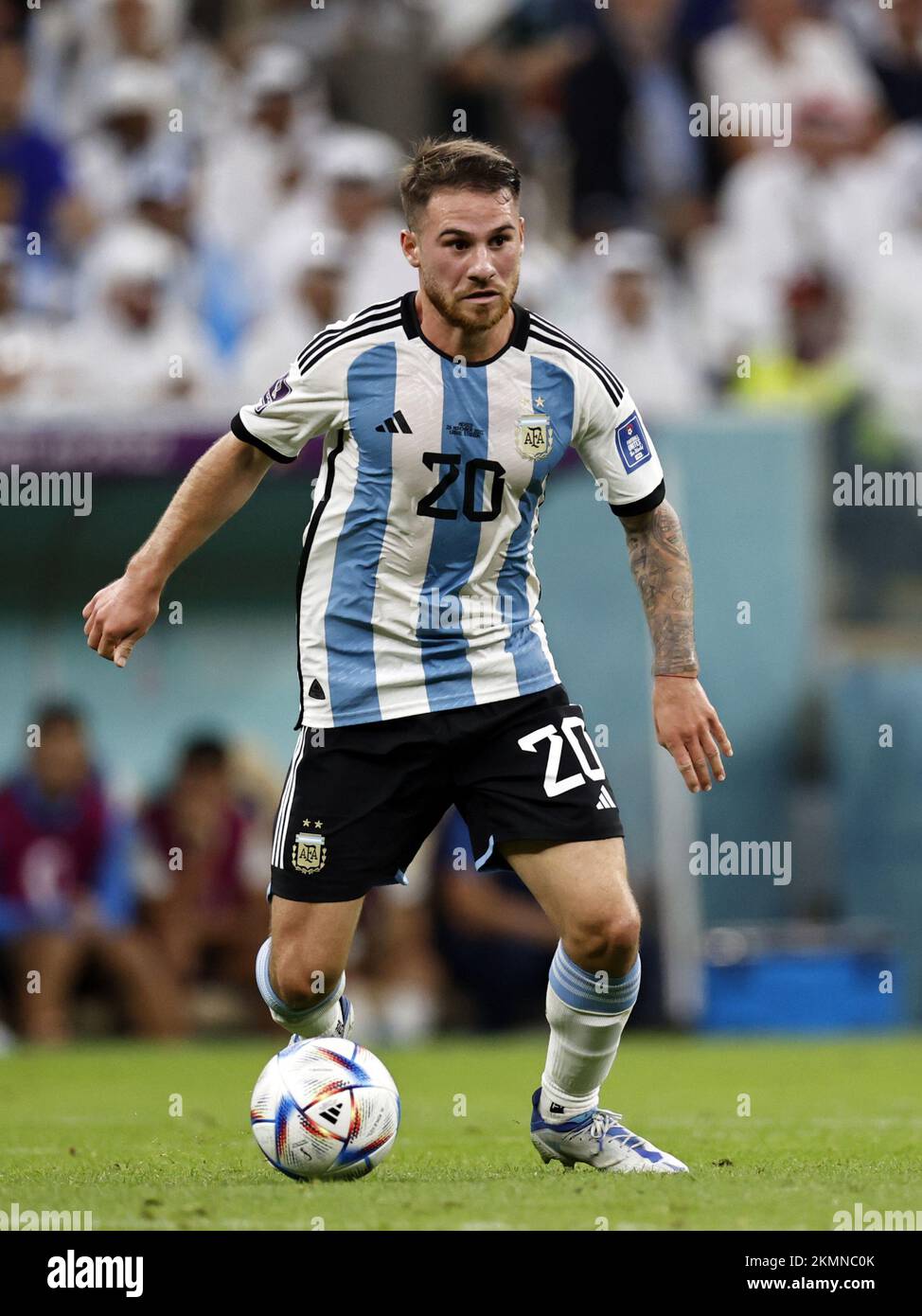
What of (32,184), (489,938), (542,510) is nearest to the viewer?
(489,938)

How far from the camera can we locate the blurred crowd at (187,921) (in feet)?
40.1

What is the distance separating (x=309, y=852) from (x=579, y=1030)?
2.93ft

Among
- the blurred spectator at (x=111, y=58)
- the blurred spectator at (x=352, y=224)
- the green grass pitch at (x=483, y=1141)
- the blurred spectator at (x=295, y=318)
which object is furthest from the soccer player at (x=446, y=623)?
the blurred spectator at (x=111, y=58)

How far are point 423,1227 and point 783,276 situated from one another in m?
11.1

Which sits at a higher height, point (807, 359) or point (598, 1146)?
point (807, 359)

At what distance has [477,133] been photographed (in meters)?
16.0

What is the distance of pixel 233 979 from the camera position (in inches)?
494

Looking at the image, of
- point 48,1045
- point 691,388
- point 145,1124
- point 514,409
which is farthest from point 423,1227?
point 691,388

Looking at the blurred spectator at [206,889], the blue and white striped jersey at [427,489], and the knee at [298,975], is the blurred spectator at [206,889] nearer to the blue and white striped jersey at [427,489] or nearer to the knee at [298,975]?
the knee at [298,975]

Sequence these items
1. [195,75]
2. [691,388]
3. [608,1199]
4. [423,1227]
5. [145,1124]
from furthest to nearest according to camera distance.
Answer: [195,75]
[691,388]
[145,1124]
[608,1199]
[423,1227]

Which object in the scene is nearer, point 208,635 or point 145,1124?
point 145,1124

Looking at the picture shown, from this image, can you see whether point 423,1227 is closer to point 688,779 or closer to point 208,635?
point 688,779

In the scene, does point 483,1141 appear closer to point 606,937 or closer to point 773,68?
point 606,937


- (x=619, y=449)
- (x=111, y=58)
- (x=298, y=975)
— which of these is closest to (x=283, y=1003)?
(x=298, y=975)
